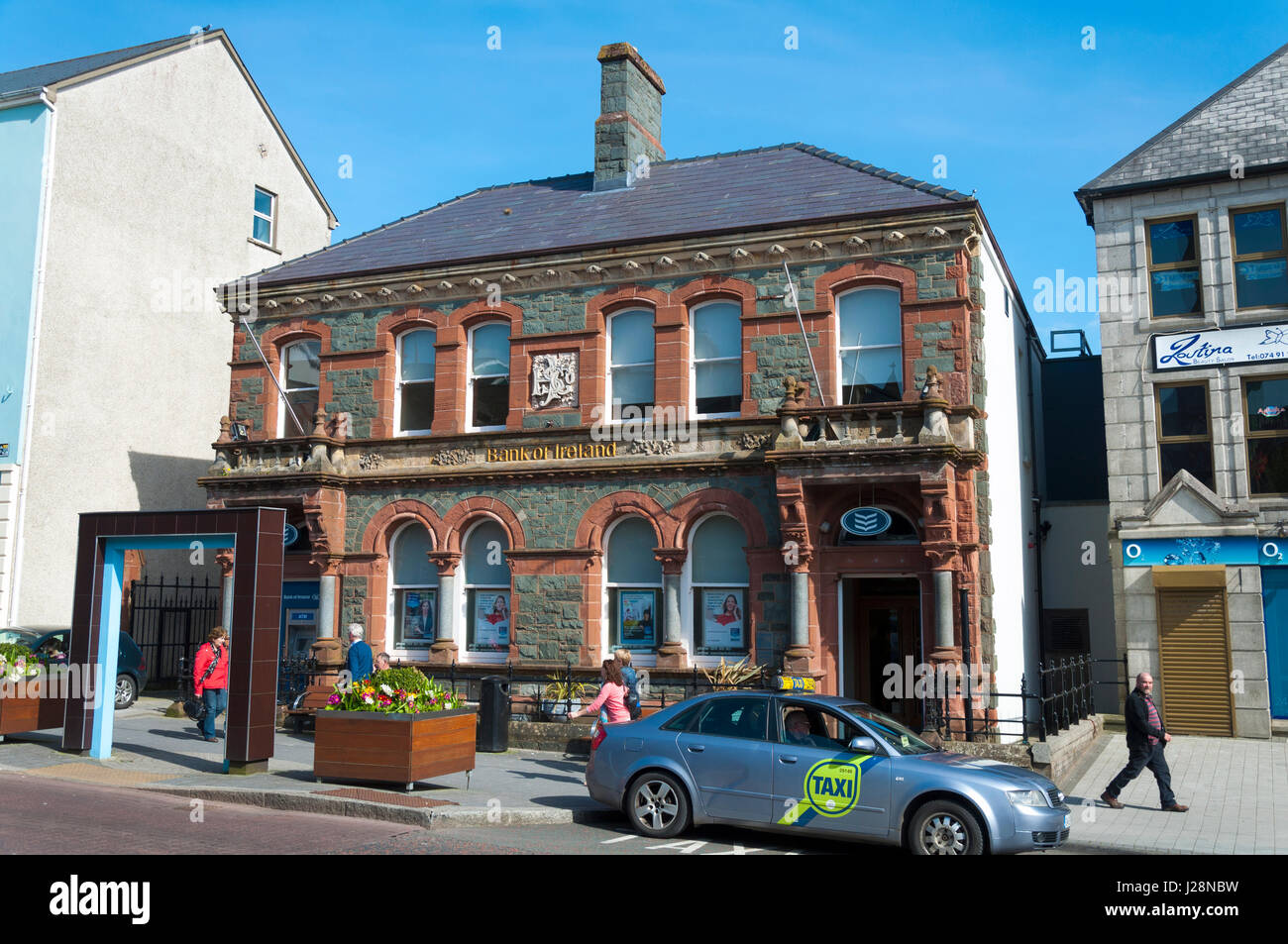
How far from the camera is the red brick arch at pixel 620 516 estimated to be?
1878 centimetres

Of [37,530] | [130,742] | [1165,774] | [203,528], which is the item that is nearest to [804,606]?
[1165,774]

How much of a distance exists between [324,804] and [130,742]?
6162 mm

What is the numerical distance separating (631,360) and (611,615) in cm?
459

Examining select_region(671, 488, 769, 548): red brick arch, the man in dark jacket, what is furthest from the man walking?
the man in dark jacket

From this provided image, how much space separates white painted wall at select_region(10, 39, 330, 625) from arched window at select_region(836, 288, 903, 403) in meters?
16.3

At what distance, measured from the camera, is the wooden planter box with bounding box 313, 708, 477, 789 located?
40.2 ft

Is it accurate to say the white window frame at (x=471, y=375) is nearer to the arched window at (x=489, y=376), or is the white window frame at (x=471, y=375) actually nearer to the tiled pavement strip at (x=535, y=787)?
the arched window at (x=489, y=376)

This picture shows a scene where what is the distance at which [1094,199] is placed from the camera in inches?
846

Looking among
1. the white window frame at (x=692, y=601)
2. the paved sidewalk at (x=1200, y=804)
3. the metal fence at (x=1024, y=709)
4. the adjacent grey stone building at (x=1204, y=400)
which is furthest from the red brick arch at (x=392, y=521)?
the adjacent grey stone building at (x=1204, y=400)

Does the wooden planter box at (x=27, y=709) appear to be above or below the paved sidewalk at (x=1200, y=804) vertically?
above

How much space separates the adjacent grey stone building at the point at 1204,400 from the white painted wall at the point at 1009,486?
1.77m

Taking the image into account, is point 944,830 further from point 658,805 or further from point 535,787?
point 535,787

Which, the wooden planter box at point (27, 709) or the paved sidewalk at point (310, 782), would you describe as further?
the wooden planter box at point (27, 709)
